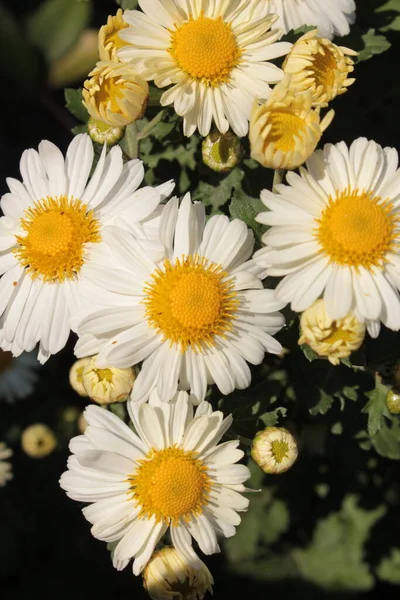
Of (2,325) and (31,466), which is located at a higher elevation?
(2,325)

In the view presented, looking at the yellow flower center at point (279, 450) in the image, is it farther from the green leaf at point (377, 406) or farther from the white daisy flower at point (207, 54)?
the white daisy flower at point (207, 54)

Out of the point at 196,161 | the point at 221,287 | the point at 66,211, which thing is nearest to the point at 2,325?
the point at 66,211

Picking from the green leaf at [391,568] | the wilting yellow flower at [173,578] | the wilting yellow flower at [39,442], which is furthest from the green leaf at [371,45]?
the green leaf at [391,568]

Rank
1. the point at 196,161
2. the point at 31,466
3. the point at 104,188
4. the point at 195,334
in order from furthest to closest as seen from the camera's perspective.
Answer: the point at 31,466 → the point at 196,161 → the point at 104,188 → the point at 195,334

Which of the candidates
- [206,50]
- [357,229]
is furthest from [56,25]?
[357,229]

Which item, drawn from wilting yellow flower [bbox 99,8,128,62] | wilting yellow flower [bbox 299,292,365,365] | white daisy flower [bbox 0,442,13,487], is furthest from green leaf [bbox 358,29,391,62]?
white daisy flower [bbox 0,442,13,487]

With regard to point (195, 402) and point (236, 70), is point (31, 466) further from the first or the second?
point (236, 70)

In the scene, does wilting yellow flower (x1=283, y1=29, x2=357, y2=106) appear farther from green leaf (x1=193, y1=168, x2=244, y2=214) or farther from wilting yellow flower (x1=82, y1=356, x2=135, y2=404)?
wilting yellow flower (x1=82, y1=356, x2=135, y2=404)
